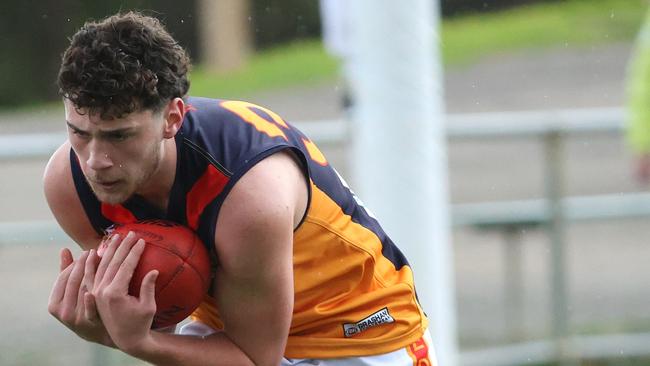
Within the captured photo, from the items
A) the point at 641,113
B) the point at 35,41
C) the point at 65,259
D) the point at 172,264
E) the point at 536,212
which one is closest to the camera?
the point at 172,264

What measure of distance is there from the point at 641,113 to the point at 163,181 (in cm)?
475

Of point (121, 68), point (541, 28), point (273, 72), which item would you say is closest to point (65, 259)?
point (121, 68)

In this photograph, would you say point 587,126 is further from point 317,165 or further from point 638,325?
point 317,165

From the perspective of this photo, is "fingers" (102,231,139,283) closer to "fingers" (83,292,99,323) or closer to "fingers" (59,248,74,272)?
"fingers" (83,292,99,323)

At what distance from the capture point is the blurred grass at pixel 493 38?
19.3m

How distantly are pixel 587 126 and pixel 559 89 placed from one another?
10.5m

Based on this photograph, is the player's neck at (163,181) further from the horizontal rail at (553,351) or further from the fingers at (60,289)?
the horizontal rail at (553,351)

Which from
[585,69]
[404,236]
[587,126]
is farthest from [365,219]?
[585,69]

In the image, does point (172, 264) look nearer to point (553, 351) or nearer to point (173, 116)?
point (173, 116)

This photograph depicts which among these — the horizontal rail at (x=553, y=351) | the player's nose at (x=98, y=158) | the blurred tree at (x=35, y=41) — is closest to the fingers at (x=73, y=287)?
the player's nose at (x=98, y=158)

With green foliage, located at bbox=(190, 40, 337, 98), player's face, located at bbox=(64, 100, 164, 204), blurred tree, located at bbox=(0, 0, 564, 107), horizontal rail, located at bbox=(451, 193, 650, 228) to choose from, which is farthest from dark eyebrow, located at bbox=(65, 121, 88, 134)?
blurred tree, located at bbox=(0, 0, 564, 107)

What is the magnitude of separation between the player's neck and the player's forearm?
39 cm

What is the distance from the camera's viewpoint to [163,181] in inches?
152

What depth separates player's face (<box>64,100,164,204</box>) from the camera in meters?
3.64
